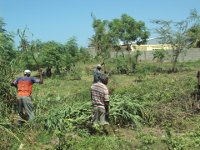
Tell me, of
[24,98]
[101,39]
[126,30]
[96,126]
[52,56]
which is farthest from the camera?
[126,30]

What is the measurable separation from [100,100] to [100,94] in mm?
141

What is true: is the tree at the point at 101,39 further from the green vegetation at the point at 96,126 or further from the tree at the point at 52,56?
the green vegetation at the point at 96,126

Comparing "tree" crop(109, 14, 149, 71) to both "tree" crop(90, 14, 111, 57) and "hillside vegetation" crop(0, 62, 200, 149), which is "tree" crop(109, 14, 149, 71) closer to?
"tree" crop(90, 14, 111, 57)

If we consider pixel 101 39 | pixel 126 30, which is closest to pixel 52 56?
pixel 101 39

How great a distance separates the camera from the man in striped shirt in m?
9.98

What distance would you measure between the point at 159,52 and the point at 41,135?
2231 centimetres

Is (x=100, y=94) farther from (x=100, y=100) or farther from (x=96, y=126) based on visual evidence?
(x=96, y=126)

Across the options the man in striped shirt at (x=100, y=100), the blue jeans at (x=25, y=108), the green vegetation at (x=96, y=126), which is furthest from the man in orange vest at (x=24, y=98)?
the man in striped shirt at (x=100, y=100)

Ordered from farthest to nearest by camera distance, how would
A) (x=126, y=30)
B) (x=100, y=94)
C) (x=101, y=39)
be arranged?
(x=126, y=30) < (x=101, y=39) < (x=100, y=94)

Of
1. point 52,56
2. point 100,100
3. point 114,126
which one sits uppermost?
point 52,56

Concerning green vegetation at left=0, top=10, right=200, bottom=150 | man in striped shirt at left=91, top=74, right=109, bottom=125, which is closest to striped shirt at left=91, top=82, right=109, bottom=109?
man in striped shirt at left=91, top=74, right=109, bottom=125

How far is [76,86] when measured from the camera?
19.8m

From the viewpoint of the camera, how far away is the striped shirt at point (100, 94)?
32.7 feet

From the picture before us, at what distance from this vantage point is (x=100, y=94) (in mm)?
10008
